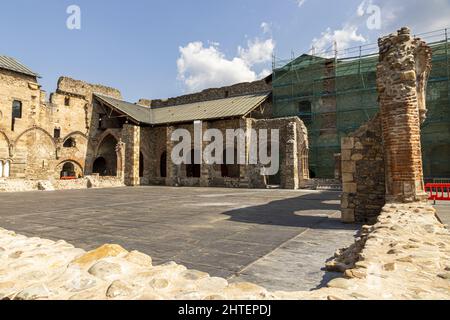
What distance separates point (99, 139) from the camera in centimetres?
2531

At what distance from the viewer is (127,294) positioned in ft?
5.68

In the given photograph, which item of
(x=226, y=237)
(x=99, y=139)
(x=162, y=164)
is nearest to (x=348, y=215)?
(x=226, y=237)

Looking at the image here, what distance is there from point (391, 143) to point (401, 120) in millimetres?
444

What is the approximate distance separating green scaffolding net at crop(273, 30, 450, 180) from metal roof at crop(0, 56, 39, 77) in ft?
65.1

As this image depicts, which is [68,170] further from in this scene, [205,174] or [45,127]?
[205,174]

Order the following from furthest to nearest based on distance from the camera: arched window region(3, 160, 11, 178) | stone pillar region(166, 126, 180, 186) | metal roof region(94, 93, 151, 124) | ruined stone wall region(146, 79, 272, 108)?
ruined stone wall region(146, 79, 272, 108), metal roof region(94, 93, 151, 124), stone pillar region(166, 126, 180, 186), arched window region(3, 160, 11, 178)

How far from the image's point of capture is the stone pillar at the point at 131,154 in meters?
22.1

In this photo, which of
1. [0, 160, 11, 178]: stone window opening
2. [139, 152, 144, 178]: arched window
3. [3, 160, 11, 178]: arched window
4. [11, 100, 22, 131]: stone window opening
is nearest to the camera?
[0, 160, 11, 178]: stone window opening

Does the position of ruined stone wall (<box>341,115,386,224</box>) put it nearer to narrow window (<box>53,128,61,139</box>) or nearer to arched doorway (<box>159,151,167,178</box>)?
arched doorway (<box>159,151,167,178</box>)

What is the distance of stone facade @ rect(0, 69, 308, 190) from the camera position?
61.5 feet

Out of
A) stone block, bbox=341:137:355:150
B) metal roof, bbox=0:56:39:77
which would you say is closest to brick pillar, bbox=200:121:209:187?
stone block, bbox=341:137:355:150

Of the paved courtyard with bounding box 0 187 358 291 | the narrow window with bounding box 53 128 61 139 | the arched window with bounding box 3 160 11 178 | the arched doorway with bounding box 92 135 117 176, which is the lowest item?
the paved courtyard with bounding box 0 187 358 291

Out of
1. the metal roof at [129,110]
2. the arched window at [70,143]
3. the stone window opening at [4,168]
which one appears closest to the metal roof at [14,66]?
the metal roof at [129,110]
